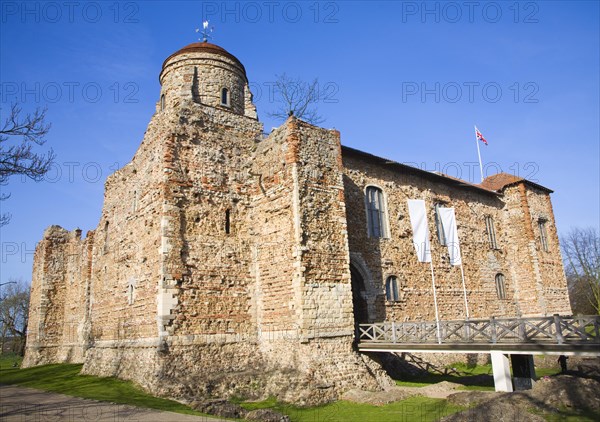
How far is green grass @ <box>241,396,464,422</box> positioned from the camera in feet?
37.8

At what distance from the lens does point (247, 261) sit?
1772cm

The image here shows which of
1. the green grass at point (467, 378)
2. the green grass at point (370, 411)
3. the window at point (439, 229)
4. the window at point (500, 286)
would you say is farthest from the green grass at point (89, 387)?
the window at point (500, 286)

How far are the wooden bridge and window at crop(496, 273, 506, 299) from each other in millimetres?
10396

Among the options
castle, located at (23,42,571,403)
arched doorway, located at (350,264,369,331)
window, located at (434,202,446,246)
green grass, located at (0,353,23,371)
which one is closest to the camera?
castle, located at (23,42,571,403)

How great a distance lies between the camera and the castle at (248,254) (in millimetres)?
15133

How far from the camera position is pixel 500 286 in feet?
83.2

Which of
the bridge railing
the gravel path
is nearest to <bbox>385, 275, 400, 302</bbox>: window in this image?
the bridge railing

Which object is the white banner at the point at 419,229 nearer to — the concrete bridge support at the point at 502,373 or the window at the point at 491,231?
the concrete bridge support at the point at 502,373

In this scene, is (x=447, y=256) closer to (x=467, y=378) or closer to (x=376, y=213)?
(x=376, y=213)

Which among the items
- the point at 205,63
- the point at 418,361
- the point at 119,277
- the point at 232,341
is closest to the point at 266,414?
the point at 232,341

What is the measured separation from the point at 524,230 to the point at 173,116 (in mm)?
21026

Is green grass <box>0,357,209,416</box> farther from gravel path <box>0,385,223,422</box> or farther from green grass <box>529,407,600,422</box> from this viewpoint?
green grass <box>529,407,600,422</box>

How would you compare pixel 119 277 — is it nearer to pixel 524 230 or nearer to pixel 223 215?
pixel 223 215

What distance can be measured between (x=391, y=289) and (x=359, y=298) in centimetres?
188
